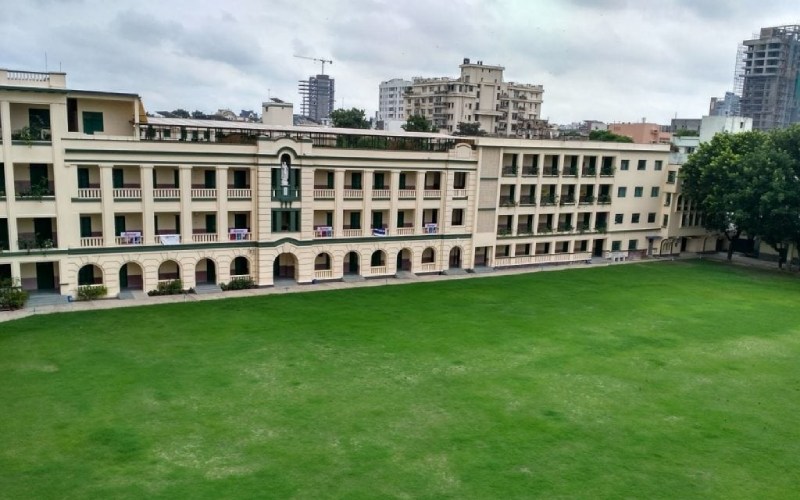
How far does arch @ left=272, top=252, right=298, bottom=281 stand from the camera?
5278 cm

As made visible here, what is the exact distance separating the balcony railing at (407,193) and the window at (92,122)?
A: 2356cm

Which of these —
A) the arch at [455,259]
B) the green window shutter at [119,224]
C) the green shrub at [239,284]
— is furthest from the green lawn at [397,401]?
the arch at [455,259]

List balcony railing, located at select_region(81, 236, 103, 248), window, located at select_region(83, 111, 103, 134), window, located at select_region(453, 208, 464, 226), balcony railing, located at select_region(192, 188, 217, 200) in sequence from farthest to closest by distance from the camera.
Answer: window, located at select_region(453, 208, 464, 226), balcony railing, located at select_region(192, 188, 217, 200), window, located at select_region(83, 111, 103, 134), balcony railing, located at select_region(81, 236, 103, 248)

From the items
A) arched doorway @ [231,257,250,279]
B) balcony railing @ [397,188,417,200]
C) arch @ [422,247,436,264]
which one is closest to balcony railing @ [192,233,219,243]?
arched doorway @ [231,257,250,279]

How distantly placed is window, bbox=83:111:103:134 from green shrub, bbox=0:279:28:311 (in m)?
11.9

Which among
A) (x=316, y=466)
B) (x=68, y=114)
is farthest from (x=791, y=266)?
(x=68, y=114)

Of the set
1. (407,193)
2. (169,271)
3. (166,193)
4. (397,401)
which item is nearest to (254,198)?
(166,193)

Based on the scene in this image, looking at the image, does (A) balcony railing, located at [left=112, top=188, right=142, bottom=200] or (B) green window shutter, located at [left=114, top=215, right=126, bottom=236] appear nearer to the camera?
(A) balcony railing, located at [left=112, top=188, right=142, bottom=200]

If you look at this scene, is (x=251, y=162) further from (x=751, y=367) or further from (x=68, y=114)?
(x=751, y=367)

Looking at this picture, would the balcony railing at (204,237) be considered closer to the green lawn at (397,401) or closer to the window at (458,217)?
the green lawn at (397,401)

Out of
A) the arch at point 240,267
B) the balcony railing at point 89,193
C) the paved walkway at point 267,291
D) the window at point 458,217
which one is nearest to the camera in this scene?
the paved walkway at point 267,291

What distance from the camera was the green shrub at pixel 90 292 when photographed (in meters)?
43.8

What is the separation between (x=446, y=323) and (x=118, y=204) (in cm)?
2411

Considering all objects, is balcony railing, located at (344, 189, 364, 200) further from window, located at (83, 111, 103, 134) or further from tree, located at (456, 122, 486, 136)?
tree, located at (456, 122, 486, 136)
